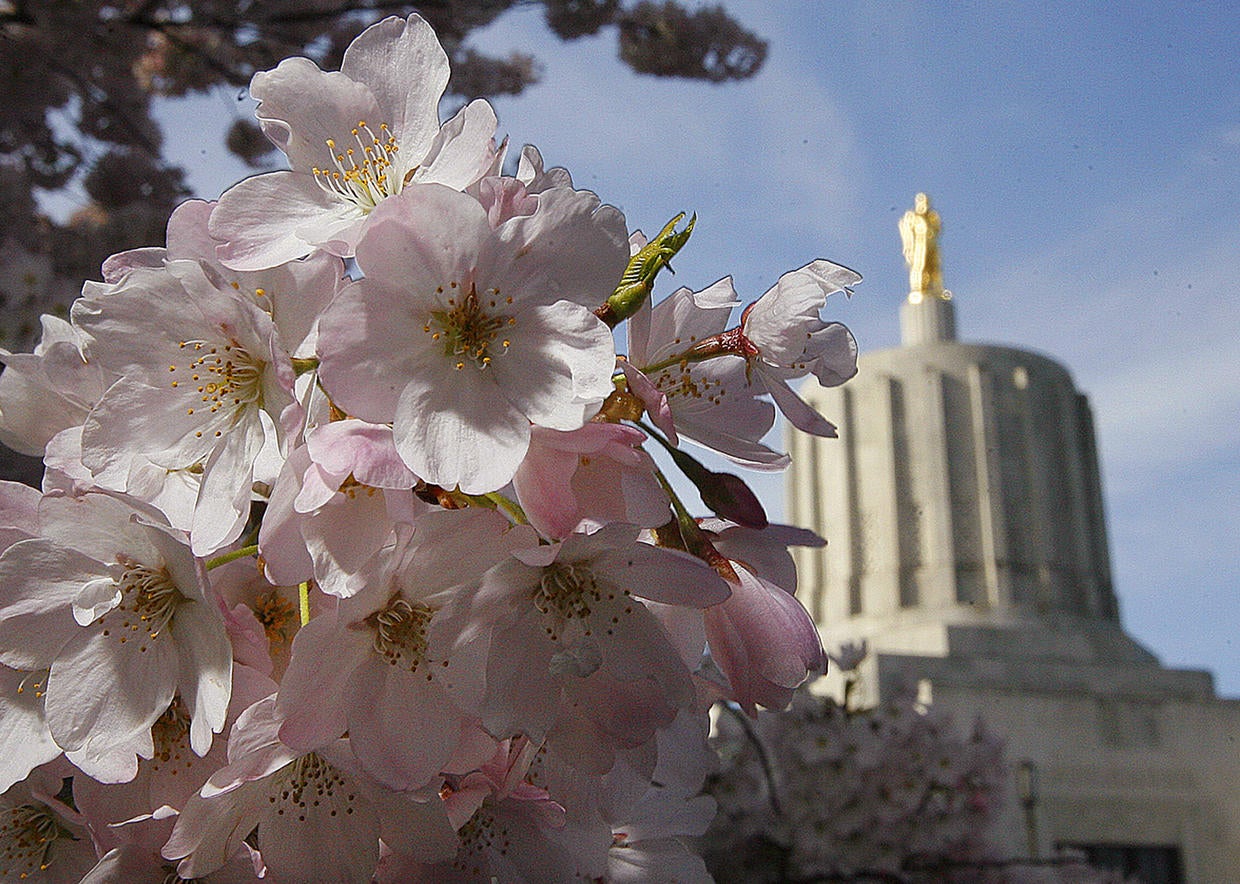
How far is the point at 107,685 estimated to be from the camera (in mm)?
438

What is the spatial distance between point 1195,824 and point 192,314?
8.05 m

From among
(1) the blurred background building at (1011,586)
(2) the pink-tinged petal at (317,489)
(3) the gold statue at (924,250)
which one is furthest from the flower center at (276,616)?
(1) the blurred background building at (1011,586)

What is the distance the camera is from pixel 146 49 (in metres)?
2.57

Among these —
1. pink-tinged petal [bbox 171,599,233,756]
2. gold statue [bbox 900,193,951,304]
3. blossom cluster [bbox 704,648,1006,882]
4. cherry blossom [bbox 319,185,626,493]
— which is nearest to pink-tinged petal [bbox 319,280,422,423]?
cherry blossom [bbox 319,185,626,493]

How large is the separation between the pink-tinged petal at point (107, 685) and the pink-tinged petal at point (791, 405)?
0.88ft

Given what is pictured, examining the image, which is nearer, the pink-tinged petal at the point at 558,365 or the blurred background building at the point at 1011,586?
the pink-tinged petal at the point at 558,365

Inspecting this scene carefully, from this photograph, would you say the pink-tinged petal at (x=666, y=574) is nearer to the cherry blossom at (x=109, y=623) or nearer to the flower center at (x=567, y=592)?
the flower center at (x=567, y=592)

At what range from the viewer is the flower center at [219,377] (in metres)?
0.45

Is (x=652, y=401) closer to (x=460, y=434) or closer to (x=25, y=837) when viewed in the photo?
(x=460, y=434)

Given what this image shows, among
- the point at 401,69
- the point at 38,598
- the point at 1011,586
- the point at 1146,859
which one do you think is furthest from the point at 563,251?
the point at 1011,586

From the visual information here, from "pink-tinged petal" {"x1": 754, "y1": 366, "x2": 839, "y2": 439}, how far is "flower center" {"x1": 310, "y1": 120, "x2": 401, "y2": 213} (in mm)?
178

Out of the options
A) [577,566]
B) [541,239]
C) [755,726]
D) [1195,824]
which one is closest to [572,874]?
[577,566]

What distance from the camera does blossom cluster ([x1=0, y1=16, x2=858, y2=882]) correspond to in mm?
395

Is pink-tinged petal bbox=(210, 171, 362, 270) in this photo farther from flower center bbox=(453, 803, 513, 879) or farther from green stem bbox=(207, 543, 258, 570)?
flower center bbox=(453, 803, 513, 879)
